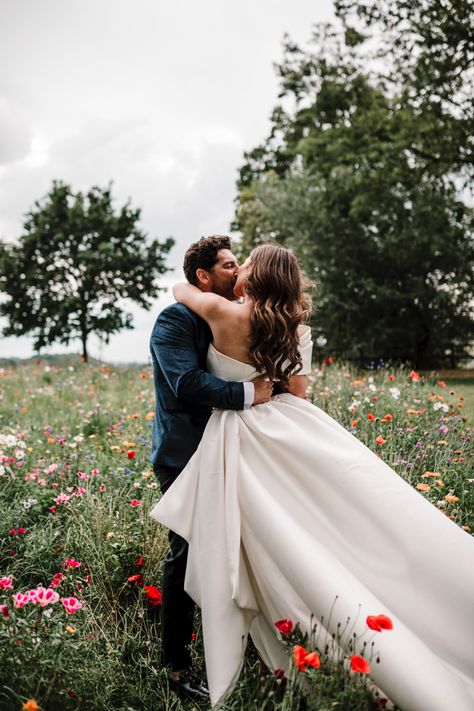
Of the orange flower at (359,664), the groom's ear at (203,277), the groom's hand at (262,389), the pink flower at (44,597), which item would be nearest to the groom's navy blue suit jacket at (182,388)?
the groom's hand at (262,389)

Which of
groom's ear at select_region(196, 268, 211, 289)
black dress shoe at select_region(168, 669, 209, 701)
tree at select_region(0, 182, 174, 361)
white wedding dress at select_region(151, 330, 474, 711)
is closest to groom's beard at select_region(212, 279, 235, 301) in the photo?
groom's ear at select_region(196, 268, 211, 289)

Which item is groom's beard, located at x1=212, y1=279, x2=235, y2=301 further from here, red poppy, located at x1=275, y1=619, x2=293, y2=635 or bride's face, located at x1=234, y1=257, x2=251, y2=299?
red poppy, located at x1=275, y1=619, x2=293, y2=635

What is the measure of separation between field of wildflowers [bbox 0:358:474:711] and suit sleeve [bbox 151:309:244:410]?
3.52 feet

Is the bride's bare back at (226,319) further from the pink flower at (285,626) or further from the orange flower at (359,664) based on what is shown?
the orange flower at (359,664)

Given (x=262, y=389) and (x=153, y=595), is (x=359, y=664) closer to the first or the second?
(x=262, y=389)

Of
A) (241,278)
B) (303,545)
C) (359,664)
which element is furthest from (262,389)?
(359,664)

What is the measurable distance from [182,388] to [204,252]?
32.0 inches

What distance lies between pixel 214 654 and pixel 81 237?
24866 mm

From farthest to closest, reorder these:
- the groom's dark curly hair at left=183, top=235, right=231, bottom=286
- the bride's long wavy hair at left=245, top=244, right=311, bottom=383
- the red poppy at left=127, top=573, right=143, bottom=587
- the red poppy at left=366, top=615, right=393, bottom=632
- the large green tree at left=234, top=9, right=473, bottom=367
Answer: the large green tree at left=234, top=9, right=473, bottom=367 < the red poppy at left=127, top=573, right=143, bottom=587 < the groom's dark curly hair at left=183, top=235, right=231, bottom=286 < the bride's long wavy hair at left=245, top=244, right=311, bottom=383 < the red poppy at left=366, top=615, right=393, bottom=632

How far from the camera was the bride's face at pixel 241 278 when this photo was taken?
116 inches

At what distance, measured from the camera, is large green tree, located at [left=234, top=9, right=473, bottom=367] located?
→ 581 inches

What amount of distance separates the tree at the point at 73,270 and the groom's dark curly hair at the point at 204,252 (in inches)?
845

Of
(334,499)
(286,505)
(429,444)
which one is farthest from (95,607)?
(429,444)

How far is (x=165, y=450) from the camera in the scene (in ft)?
9.56
